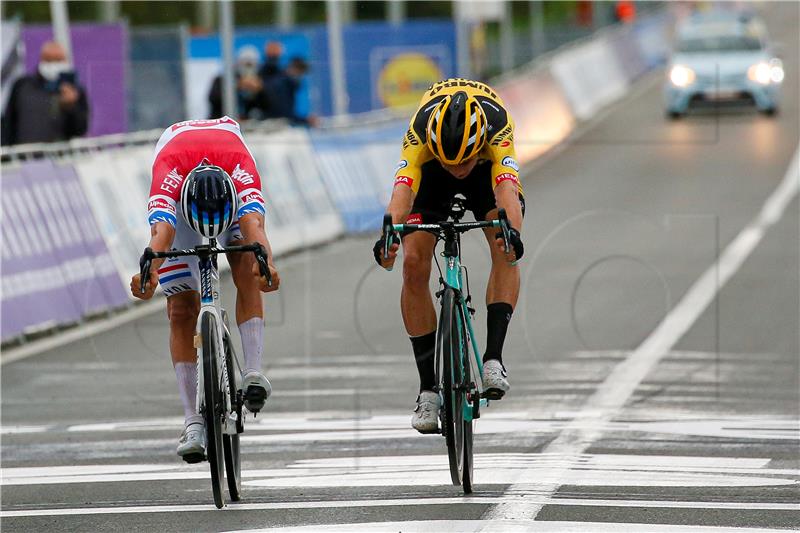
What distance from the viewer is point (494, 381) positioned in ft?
27.3

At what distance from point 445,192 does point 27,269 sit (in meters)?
7.47

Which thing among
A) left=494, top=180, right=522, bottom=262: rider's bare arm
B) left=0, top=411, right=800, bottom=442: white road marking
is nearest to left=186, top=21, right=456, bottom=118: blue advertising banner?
left=0, top=411, right=800, bottom=442: white road marking

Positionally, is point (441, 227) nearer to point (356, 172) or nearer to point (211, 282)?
point (211, 282)

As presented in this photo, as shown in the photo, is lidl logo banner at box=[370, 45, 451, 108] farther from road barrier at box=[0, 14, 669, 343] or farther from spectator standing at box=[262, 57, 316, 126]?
spectator standing at box=[262, 57, 316, 126]

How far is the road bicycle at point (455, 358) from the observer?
26.5 feet

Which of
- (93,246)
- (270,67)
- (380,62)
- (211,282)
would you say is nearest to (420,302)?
(211,282)

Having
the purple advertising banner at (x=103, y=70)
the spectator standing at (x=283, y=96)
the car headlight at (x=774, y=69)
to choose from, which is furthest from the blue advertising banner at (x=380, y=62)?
the spectator standing at (x=283, y=96)

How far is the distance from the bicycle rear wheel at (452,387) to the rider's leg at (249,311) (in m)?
0.93

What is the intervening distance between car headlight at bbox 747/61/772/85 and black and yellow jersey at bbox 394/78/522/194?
26757mm

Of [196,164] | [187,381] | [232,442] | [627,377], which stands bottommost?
[627,377]

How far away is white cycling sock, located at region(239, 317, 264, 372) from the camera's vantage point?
27.8ft

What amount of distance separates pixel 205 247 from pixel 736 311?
8.87 meters

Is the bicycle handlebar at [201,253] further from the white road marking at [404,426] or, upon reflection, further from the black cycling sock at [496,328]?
the white road marking at [404,426]

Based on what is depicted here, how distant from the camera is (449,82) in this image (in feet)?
28.9
